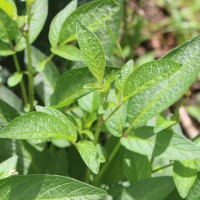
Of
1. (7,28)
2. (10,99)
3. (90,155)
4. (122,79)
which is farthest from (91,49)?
(10,99)

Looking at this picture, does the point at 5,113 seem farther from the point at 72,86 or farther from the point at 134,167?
the point at 134,167

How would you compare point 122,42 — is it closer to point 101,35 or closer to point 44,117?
point 101,35

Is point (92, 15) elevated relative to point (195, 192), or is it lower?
elevated

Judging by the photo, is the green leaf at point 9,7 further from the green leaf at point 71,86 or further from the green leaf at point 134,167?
the green leaf at point 134,167

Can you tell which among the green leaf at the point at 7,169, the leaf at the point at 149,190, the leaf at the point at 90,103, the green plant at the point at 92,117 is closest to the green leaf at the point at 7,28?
the green plant at the point at 92,117

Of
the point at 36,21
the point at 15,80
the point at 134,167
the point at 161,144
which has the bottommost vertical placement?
the point at 134,167
